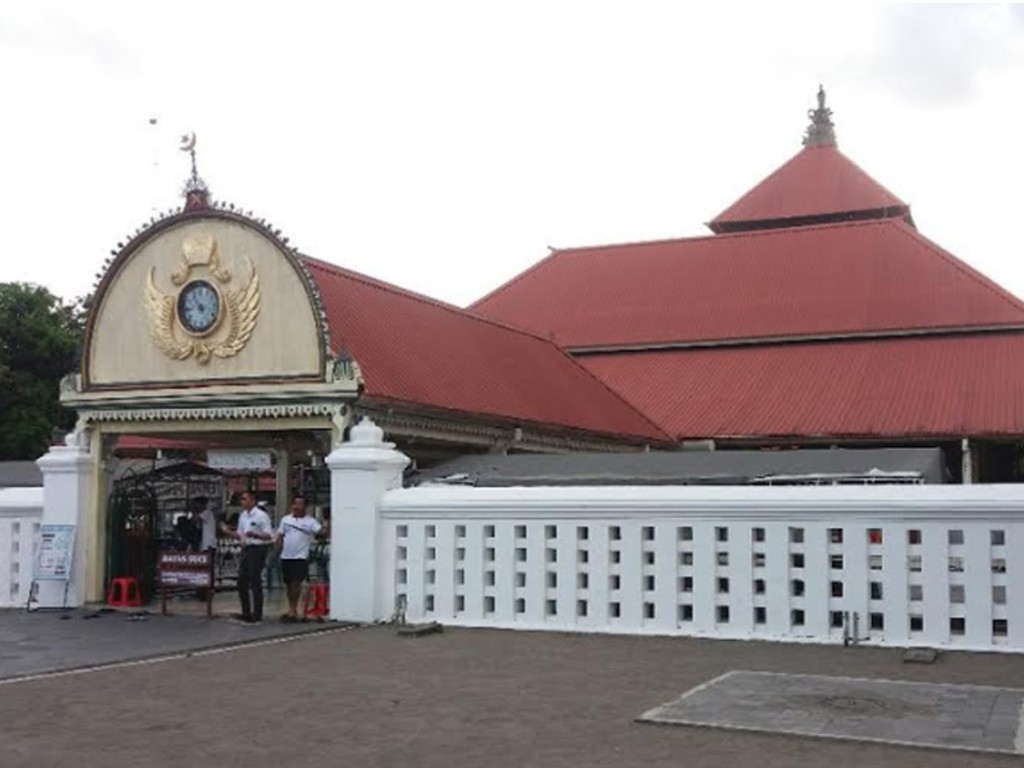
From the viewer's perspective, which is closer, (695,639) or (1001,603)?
(1001,603)

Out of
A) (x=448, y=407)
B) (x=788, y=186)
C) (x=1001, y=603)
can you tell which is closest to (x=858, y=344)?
(x=788, y=186)

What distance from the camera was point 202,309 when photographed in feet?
51.1

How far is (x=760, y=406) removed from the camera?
23719mm

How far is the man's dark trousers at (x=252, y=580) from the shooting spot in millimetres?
13195

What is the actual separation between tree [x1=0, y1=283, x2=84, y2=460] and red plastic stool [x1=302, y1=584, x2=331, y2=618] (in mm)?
28088

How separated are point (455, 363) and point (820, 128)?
2059 cm

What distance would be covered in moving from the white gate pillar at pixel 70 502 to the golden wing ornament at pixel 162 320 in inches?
66.6

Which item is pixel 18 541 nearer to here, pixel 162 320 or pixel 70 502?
pixel 70 502

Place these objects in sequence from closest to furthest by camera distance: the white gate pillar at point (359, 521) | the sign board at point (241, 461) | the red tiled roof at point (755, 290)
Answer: the white gate pillar at point (359, 521), the sign board at point (241, 461), the red tiled roof at point (755, 290)

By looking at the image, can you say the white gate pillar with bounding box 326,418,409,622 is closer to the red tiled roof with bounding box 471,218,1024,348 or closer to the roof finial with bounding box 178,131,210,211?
the roof finial with bounding box 178,131,210,211

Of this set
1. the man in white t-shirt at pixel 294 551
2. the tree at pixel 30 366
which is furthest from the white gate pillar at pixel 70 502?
the tree at pixel 30 366

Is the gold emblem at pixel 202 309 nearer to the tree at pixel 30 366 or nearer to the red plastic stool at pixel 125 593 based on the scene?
the red plastic stool at pixel 125 593

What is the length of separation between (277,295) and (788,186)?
69.9ft

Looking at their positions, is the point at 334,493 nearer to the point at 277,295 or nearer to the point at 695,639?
the point at 277,295
